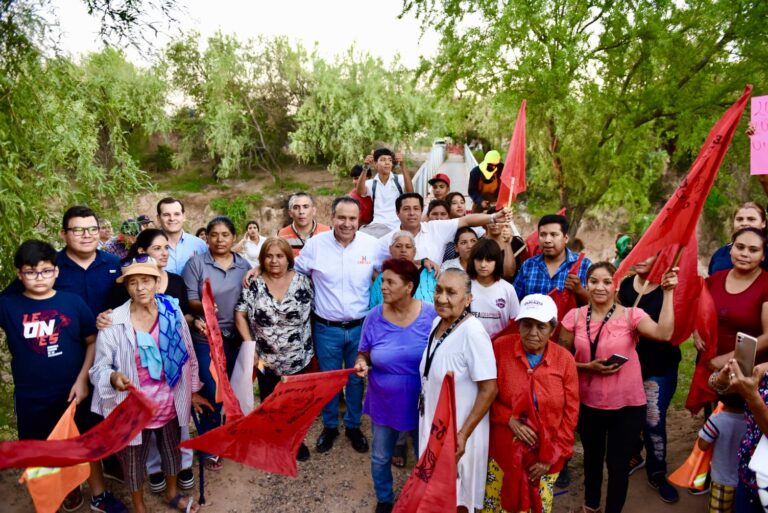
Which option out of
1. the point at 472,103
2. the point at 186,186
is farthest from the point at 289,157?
the point at 472,103

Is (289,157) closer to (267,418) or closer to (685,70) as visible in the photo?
(685,70)

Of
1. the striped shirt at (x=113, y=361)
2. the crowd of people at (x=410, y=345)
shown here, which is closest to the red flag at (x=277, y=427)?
the crowd of people at (x=410, y=345)

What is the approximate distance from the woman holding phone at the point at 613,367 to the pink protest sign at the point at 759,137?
1.30 m

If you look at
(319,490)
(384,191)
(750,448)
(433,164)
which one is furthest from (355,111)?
(750,448)

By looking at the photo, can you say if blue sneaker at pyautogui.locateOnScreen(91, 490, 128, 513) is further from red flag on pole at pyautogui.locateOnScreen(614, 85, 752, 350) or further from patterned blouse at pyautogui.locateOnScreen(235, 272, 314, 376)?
red flag on pole at pyautogui.locateOnScreen(614, 85, 752, 350)

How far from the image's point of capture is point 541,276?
4316mm

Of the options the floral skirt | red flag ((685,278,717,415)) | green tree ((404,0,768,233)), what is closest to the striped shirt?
the floral skirt

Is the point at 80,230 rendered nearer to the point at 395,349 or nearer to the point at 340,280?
the point at 340,280

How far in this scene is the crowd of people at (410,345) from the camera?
10.4 ft

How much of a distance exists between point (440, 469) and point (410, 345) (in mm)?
911

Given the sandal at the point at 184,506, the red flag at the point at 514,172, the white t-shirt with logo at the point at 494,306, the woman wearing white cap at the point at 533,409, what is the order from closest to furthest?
the woman wearing white cap at the point at 533,409 < the white t-shirt with logo at the point at 494,306 < the sandal at the point at 184,506 < the red flag at the point at 514,172

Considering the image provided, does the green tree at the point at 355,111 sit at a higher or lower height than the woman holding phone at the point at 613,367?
higher

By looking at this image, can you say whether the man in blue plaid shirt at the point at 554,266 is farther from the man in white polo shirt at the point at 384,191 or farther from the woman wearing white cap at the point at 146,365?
the woman wearing white cap at the point at 146,365

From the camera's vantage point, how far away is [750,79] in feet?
25.3
